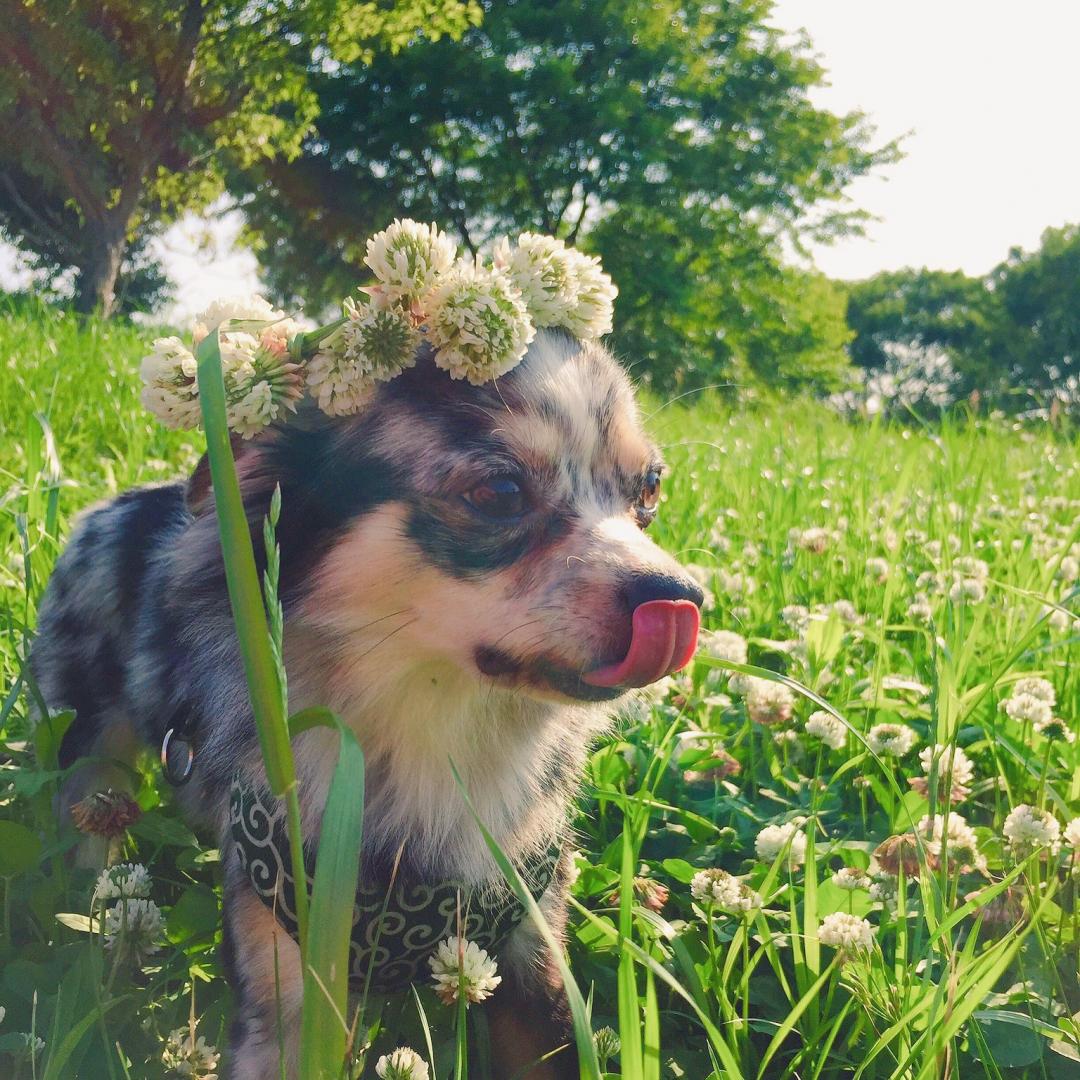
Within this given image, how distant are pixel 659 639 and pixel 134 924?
966 mm

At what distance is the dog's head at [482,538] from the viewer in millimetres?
1485

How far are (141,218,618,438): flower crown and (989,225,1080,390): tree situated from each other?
1304 inches

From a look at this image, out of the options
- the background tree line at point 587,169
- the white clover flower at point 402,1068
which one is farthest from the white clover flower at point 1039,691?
the background tree line at point 587,169

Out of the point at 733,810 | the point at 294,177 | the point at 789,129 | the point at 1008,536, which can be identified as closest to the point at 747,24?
the point at 789,129

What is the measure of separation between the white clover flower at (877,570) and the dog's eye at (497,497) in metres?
2.11

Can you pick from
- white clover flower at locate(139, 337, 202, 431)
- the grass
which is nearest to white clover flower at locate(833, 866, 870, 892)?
the grass

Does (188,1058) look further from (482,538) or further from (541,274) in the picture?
(541,274)

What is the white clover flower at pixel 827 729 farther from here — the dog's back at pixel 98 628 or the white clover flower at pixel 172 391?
the dog's back at pixel 98 628

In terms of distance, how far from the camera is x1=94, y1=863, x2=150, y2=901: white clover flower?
1533 mm

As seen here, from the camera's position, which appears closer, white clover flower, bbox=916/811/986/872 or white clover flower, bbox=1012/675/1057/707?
white clover flower, bbox=916/811/986/872

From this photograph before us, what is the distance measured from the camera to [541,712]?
73.5 inches

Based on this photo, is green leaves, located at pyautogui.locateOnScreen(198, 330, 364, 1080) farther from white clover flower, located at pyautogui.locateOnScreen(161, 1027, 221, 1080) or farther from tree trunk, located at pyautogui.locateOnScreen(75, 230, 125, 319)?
tree trunk, located at pyautogui.locateOnScreen(75, 230, 125, 319)

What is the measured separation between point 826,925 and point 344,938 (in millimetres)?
903

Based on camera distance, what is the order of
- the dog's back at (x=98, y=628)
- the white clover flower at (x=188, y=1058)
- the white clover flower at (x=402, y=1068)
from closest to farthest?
the white clover flower at (x=402, y=1068)
the white clover flower at (x=188, y=1058)
the dog's back at (x=98, y=628)
